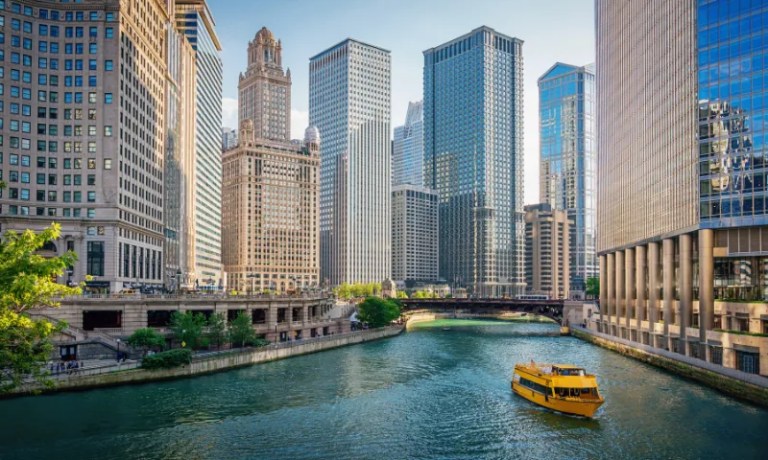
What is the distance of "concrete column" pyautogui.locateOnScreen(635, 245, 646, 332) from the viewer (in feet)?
400

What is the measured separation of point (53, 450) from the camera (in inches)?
2004

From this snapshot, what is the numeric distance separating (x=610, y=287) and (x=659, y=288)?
1453 inches

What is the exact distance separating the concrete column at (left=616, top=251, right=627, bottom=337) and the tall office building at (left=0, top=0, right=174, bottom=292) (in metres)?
100

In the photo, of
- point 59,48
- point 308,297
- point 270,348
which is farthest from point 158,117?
point 270,348

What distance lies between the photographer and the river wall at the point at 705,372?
→ 226 feet

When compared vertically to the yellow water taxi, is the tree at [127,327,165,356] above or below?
above

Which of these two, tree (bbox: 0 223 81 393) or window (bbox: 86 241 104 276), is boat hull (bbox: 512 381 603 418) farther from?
window (bbox: 86 241 104 276)

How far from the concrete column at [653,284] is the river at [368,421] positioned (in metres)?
23.0

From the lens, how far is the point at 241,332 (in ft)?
347

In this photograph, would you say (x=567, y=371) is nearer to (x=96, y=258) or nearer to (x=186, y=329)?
(x=186, y=329)

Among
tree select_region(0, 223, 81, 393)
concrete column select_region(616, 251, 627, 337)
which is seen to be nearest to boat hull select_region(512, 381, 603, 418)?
tree select_region(0, 223, 81, 393)

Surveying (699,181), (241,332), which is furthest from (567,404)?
(241,332)

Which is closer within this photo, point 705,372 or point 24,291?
point 24,291

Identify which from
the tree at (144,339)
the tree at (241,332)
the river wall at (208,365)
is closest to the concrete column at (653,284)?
the river wall at (208,365)
